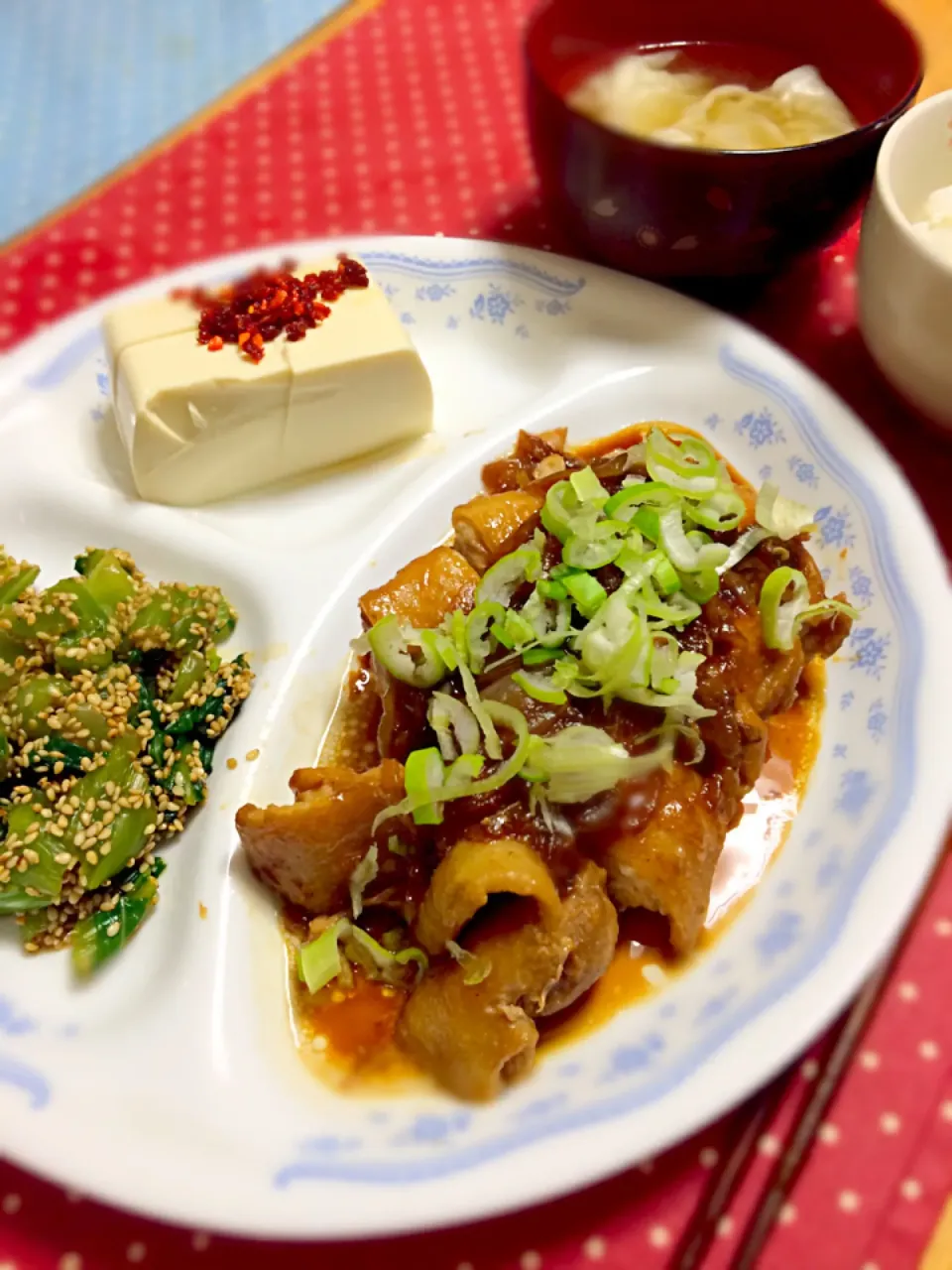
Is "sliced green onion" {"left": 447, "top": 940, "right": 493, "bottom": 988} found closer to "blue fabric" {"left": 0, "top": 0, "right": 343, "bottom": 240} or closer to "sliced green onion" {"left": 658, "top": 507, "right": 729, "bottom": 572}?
"sliced green onion" {"left": 658, "top": 507, "right": 729, "bottom": 572}

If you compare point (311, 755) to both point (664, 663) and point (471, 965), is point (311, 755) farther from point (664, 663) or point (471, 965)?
point (664, 663)

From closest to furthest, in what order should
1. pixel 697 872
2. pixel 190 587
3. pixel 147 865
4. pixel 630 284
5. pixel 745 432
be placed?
1. pixel 697 872
2. pixel 147 865
3. pixel 190 587
4. pixel 745 432
5. pixel 630 284

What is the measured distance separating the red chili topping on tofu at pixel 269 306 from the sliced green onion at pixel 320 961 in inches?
55.0

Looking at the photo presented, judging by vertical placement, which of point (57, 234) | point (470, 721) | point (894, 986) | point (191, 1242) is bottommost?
point (191, 1242)

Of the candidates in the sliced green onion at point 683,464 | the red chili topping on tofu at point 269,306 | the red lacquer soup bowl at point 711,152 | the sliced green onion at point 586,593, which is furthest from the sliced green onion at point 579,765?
the red lacquer soup bowl at point 711,152

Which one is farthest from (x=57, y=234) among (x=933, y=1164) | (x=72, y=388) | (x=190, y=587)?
(x=933, y=1164)

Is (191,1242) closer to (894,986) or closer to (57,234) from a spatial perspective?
(894,986)

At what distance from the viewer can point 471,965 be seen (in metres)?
1.57

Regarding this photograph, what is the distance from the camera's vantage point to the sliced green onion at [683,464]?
2.02 metres

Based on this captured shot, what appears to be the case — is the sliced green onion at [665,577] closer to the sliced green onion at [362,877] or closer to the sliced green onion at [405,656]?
the sliced green onion at [405,656]

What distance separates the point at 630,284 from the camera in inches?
102

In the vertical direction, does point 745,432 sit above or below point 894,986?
above

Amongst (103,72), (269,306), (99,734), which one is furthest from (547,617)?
(103,72)

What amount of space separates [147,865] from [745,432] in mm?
1705
